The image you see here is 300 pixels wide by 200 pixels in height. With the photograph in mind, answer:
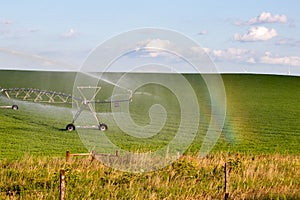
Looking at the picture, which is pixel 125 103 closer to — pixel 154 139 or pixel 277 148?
pixel 154 139

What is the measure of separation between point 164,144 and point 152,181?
551 inches

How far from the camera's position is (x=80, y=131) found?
31.0 meters

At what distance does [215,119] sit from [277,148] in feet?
38.7

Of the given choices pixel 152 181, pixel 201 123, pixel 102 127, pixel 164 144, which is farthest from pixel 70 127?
pixel 152 181

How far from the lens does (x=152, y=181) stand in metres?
11.8

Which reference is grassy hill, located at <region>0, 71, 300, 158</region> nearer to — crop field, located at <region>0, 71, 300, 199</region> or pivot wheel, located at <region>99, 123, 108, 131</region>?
crop field, located at <region>0, 71, 300, 199</region>

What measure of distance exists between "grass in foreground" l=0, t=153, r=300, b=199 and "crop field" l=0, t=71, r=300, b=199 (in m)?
0.02

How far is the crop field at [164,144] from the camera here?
11016 mm

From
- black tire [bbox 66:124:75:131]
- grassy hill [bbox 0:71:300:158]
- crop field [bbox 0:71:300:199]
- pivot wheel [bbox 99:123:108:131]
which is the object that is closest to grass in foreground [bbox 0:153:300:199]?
crop field [bbox 0:71:300:199]

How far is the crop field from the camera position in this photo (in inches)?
434

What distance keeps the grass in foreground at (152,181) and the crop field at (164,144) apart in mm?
20

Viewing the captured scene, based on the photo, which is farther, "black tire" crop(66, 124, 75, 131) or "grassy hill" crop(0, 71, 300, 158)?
"black tire" crop(66, 124, 75, 131)

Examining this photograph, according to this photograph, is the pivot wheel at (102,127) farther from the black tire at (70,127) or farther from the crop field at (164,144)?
the black tire at (70,127)

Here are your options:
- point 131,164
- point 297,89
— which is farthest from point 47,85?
point 131,164
